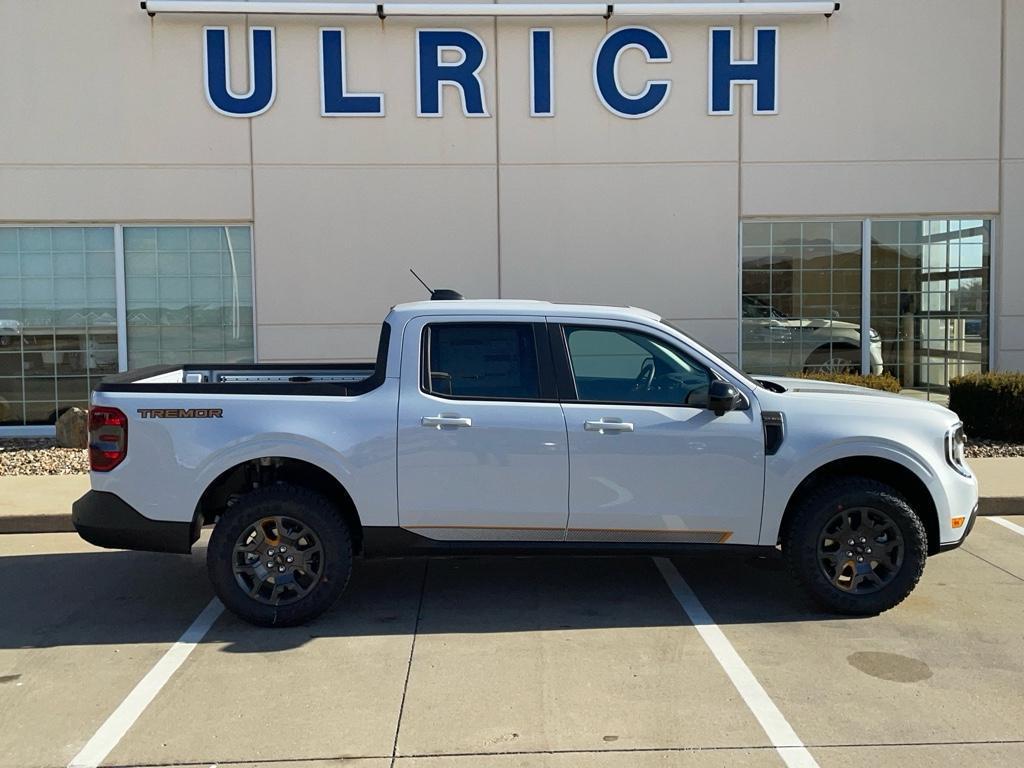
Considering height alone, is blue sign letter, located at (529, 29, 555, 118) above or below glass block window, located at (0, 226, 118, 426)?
above

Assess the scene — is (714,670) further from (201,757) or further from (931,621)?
(201,757)

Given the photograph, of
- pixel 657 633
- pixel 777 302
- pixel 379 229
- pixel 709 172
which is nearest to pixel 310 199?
pixel 379 229

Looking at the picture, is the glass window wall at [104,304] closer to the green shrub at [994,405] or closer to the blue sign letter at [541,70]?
the blue sign letter at [541,70]

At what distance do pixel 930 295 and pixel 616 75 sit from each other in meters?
4.91

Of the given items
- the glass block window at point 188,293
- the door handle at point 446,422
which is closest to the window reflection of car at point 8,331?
the glass block window at point 188,293

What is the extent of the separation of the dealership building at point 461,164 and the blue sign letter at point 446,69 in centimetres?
3

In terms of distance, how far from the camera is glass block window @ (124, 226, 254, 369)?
449 inches

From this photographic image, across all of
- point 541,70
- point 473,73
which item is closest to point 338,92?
point 473,73

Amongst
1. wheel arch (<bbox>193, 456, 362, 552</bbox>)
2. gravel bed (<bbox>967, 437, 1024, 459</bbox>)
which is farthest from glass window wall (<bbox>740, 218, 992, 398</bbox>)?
wheel arch (<bbox>193, 456, 362, 552</bbox>)

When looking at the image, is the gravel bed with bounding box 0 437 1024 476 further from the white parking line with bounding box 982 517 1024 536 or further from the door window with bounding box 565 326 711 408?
the door window with bounding box 565 326 711 408

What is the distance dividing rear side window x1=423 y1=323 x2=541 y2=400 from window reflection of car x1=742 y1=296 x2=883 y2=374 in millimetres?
6831

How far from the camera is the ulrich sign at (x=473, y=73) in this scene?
11.1 m

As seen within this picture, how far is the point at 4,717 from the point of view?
4211 mm

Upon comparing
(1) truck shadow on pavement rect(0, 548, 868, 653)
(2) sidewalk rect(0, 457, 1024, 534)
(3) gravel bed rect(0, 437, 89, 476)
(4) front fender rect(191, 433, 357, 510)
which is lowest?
(1) truck shadow on pavement rect(0, 548, 868, 653)
